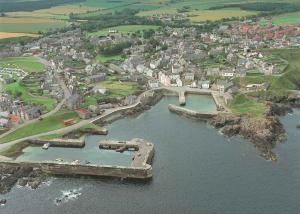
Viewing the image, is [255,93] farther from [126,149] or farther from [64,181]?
[64,181]

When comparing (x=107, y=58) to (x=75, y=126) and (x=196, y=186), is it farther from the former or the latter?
(x=196, y=186)

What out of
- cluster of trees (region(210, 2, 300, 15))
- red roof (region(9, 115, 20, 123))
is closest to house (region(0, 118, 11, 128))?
red roof (region(9, 115, 20, 123))

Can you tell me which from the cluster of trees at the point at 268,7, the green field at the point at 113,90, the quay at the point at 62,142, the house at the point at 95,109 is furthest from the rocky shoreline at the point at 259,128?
the cluster of trees at the point at 268,7

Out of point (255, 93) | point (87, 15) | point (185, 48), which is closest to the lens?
point (255, 93)

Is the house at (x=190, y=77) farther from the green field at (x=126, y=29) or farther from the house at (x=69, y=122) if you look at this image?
the green field at (x=126, y=29)

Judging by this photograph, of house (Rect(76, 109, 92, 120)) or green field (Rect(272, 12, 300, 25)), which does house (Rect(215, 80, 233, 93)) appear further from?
green field (Rect(272, 12, 300, 25))

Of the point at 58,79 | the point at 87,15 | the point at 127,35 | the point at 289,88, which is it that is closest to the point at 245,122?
the point at 289,88
